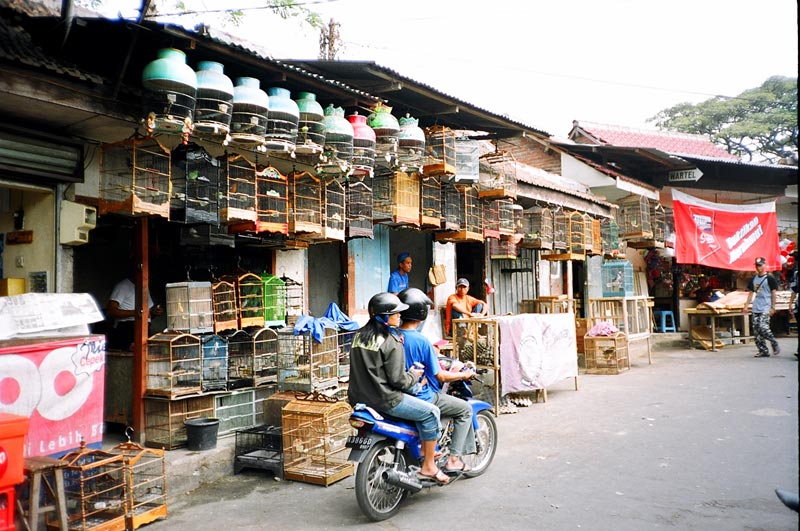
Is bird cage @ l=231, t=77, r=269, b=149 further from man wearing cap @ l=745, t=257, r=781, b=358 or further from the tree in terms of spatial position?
the tree

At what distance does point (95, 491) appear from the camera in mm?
5199

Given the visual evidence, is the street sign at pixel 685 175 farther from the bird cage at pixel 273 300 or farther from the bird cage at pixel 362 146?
the bird cage at pixel 273 300

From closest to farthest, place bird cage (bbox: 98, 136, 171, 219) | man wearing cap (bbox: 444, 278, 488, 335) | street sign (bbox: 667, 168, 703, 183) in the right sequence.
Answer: bird cage (bbox: 98, 136, 171, 219)
man wearing cap (bbox: 444, 278, 488, 335)
street sign (bbox: 667, 168, 703, 183)

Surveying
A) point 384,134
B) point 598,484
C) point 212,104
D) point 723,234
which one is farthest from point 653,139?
point 212,104

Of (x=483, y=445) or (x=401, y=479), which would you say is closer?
(x=401, y=479)

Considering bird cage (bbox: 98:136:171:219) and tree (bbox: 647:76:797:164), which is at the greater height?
tree (bbox: 647:76:797:164)

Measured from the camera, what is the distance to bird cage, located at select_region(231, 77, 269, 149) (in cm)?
644

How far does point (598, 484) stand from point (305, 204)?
4891 mm

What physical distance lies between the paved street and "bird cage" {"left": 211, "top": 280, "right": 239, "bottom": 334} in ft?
5.99

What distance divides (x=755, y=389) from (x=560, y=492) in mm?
6749

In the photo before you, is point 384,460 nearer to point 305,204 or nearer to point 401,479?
point 401,479

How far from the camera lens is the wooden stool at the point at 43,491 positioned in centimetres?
449

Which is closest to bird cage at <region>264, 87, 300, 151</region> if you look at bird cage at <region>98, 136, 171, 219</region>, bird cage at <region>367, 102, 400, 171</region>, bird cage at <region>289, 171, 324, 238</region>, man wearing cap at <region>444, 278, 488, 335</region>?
bird cage at <region>289, 171, 324, 238</region>

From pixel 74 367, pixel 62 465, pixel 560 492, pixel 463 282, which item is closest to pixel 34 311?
pixel 74 367
